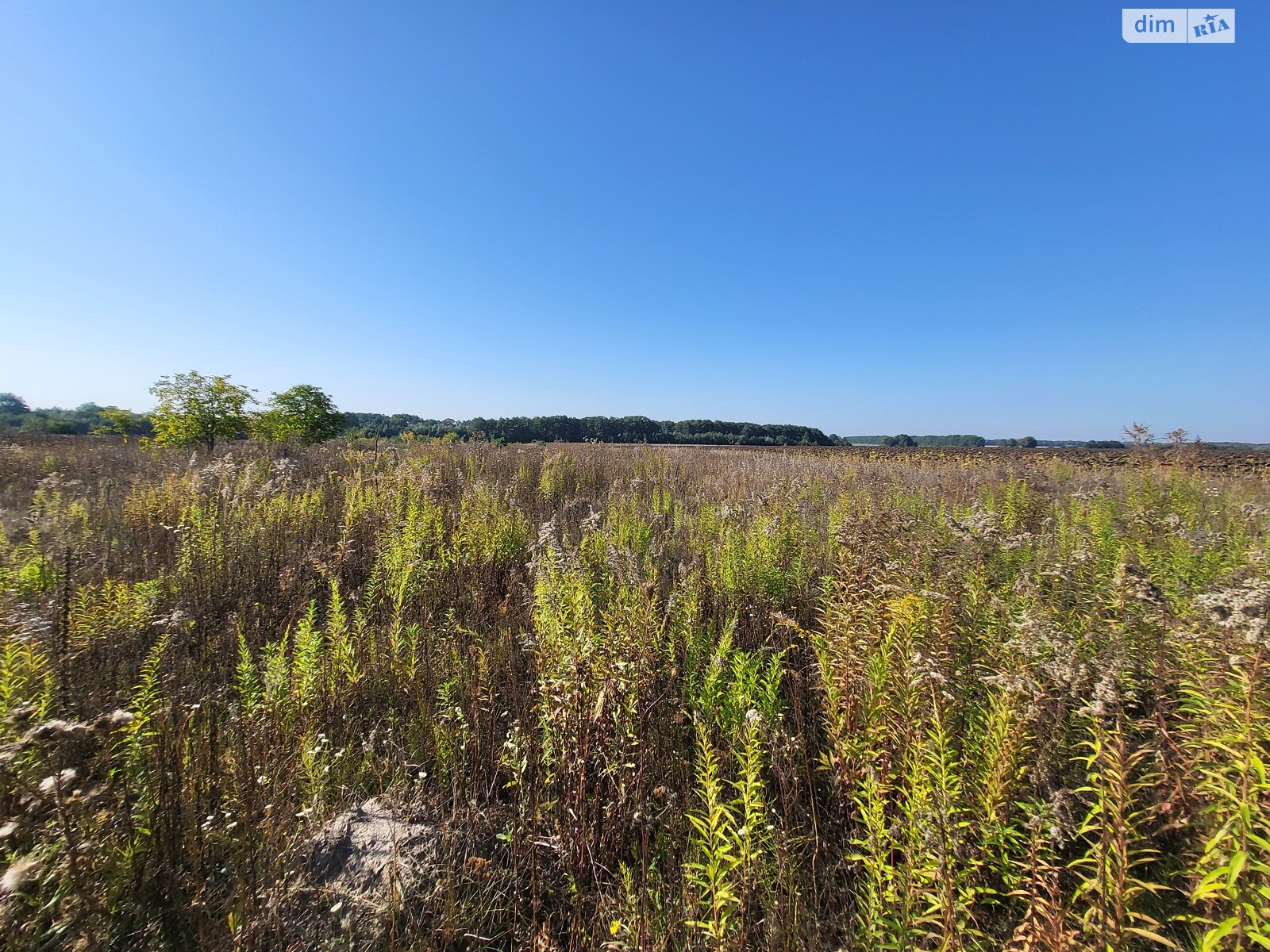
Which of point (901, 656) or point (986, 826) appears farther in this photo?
point (901, 656)

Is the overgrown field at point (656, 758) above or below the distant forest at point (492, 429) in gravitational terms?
below

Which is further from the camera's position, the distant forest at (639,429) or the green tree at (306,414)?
the distant forest at (639,429)

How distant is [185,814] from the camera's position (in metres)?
1.73

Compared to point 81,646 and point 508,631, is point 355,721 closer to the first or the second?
point 508,631

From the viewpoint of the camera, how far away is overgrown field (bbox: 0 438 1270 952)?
1.39 metres

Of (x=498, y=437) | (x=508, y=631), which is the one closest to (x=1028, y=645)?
(x=508, y=631)

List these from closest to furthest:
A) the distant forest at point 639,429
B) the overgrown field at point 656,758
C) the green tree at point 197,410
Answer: the overgrown field at point 656,758
the green tree at point 197,410
the distant forest at point 639,429

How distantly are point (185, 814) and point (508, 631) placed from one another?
5.85 feet

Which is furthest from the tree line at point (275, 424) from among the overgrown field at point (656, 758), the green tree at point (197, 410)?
the overgrown field at point (656, 758)

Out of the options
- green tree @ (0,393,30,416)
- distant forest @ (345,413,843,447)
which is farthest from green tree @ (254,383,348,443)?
green tree @ (0,393,30,416)

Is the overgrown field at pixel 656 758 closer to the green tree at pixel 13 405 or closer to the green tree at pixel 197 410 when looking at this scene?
the green tree at pixel 197 410

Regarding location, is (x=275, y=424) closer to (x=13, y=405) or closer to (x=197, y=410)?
(x=197, y=410)

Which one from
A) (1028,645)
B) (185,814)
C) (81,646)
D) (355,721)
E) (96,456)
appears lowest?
(355,721)

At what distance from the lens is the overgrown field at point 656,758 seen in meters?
1.39
